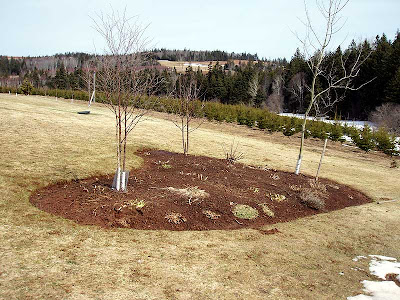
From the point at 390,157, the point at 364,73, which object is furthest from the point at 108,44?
the point at 364,73

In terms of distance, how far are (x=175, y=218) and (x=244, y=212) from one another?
1.91m

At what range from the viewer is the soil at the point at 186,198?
6.72m

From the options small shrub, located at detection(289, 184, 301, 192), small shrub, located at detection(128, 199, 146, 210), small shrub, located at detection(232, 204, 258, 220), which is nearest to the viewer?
small shrub, located at detection(128, 199, 146, 210)

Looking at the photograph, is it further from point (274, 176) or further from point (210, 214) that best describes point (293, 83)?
point (210, 214)

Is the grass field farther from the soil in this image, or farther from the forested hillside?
the forested hillside

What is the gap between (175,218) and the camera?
6.89m

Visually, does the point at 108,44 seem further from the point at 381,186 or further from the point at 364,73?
the point at 364,73

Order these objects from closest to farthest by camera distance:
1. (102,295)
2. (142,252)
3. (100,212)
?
1. (102,295)
2. (142,252)
3. (100,212)

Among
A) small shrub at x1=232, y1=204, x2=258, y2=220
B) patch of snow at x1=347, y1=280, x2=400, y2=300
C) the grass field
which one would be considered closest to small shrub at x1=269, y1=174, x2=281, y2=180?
the grass field

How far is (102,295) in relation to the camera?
4.00 metres

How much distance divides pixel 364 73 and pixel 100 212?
55.0 m

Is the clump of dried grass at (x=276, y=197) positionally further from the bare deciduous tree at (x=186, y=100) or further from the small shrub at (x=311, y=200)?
the bare deciduous tree at (x=186, y=100)

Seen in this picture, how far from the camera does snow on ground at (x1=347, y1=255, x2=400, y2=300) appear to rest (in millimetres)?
4664

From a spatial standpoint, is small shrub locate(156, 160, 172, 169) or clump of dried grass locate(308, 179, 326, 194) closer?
clump of dried grass locate(308, 179, 326, 194)
